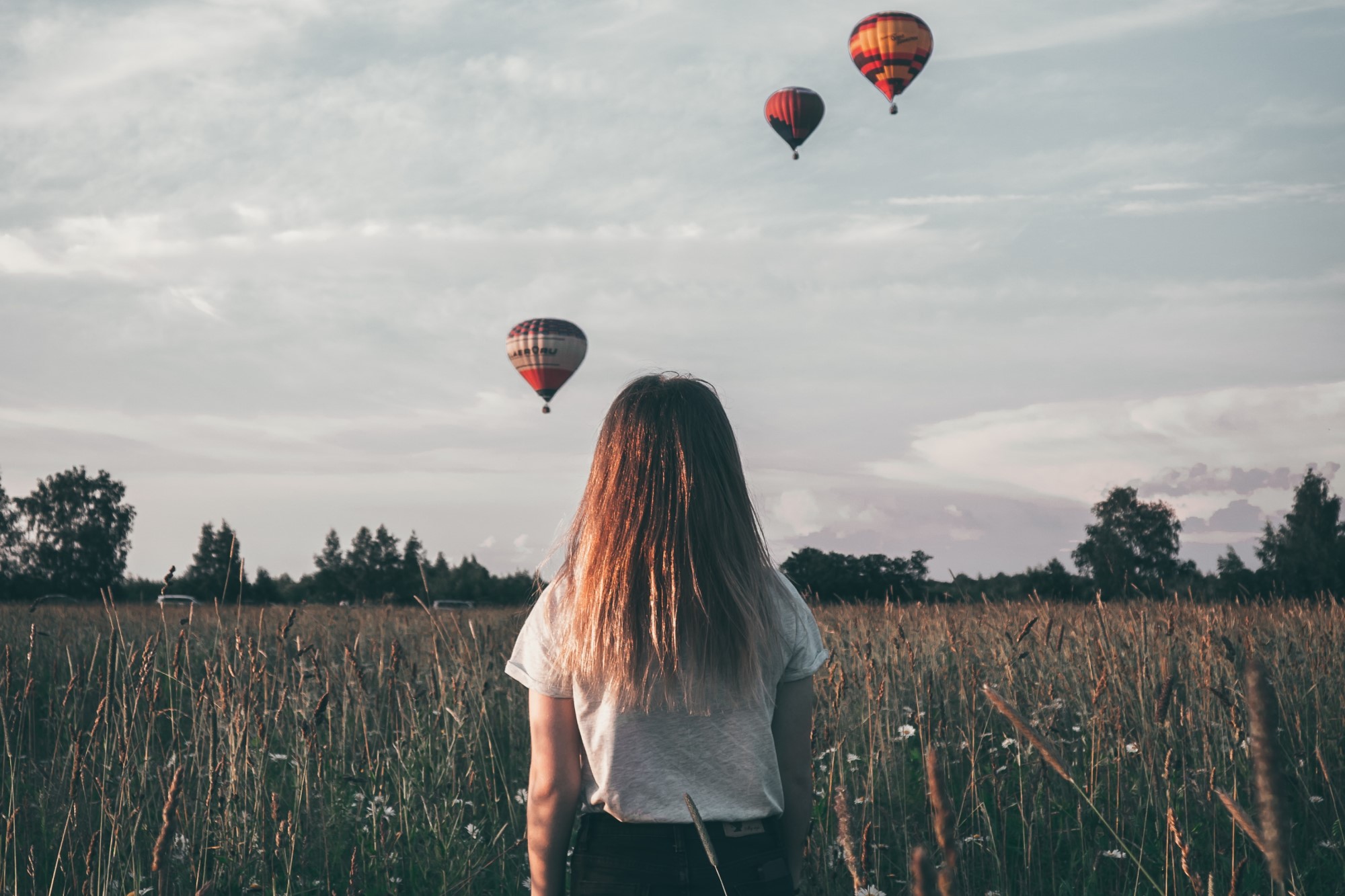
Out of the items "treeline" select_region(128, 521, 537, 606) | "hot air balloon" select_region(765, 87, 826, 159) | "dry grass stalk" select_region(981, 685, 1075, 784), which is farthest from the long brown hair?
"treeline" select_region(128, 521, 537, 606)

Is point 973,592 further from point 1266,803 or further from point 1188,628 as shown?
point 1266,803

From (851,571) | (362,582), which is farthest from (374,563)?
(851,571)

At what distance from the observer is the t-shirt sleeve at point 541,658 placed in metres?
2.11

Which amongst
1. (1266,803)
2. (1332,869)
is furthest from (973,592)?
(1266,803)

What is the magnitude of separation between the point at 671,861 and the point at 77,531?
256ft

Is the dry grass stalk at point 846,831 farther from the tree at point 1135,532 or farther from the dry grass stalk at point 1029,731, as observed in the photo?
the tree at point 1135,532

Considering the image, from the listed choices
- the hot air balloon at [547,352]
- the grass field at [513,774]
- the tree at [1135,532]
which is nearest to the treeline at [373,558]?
the tree at [1135,532]

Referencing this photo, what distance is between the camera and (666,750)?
2100 millimetres

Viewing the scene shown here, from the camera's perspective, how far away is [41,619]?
505 inches

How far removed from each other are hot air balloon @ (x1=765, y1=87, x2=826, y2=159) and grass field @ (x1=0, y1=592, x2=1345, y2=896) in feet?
67.7

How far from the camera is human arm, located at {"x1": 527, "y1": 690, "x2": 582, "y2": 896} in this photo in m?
2.14

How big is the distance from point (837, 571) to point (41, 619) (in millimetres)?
23275

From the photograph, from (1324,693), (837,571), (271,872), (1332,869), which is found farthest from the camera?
(837,571)

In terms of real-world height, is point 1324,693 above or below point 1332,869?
above
